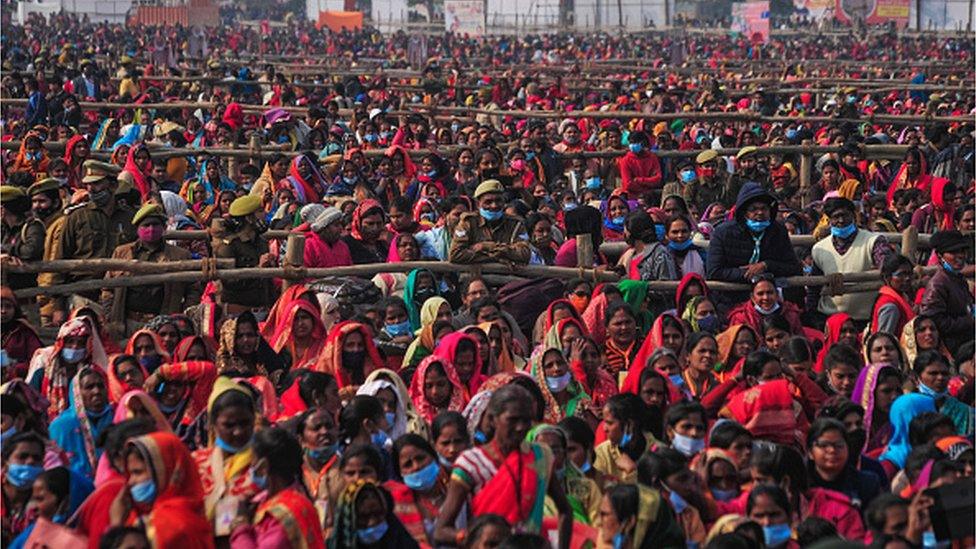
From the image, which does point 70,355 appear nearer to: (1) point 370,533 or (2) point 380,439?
(2) point 380,439

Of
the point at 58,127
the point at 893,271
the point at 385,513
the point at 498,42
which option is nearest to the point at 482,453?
the point at 385,513

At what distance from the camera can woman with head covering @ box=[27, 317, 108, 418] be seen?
8.88 meters

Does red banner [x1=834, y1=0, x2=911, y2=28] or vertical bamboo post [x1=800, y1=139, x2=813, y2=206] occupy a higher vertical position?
vertical bamboo post [x1=800, y1=139, x2=813, y2=206]

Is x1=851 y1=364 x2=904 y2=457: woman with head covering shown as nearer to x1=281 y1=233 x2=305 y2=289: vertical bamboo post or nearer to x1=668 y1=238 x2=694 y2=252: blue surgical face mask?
x1=668 y1=238 x2=694 y2=252: blue surgical face mask

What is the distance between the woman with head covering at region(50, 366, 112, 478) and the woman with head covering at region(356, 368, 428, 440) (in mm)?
1063

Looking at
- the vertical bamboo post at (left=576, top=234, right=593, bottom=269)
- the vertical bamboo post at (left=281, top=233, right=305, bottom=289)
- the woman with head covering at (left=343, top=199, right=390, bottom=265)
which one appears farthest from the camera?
the woman with head covering at (left=343, top=199, right=390, bottom=265)

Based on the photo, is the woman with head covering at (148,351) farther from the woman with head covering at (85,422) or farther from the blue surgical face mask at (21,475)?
the blue surgical face mask at (21,475)

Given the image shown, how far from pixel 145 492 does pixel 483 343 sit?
10.00 feet

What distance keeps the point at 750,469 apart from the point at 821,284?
421 centimetres

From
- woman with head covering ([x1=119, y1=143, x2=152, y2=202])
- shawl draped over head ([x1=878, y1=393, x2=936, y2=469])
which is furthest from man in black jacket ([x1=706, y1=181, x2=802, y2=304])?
woman with head covering ([x1=119, y1=143, x2=152, y2=202])

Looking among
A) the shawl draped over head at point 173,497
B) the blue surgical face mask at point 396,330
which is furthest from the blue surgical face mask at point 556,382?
the shawl draped over head at point 173,497

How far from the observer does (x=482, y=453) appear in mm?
7035

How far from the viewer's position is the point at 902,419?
828 cm

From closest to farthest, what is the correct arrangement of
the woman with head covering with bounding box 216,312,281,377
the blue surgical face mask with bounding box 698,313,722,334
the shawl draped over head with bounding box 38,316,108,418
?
the shawl draped over head with bounding box 38,316,108,418
the woman with head covering with bounding box 216,312,281,377
the blue surgical face mask with bounding box 698,313,722,334
